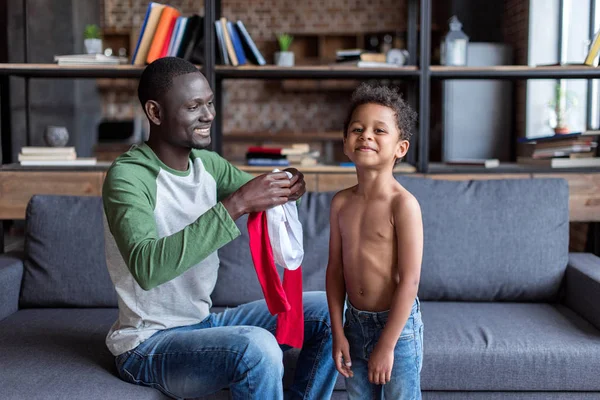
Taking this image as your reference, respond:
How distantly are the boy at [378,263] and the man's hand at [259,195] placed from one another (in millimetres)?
179

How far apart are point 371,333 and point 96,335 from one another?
91 cm

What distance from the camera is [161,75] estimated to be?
181cm

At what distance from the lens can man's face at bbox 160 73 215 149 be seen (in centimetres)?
181

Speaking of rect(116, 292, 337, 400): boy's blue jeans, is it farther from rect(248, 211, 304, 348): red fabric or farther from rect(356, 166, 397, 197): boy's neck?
rect(356, 166, 397, 197): boy's neck

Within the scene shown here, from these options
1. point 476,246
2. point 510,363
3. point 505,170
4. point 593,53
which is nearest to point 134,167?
point 510,363

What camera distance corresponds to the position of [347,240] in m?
1.81

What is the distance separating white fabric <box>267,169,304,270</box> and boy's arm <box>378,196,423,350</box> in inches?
12.9

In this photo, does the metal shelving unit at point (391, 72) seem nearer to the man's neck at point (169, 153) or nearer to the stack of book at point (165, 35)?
the stack of book at point (165, 35)

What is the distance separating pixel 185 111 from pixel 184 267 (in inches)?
17.8

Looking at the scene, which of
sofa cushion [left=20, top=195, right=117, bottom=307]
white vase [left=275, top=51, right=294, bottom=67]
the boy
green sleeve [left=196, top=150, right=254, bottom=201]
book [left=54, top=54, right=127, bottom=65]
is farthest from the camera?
white vase [left=275, top=51, right=294, bottom=67]

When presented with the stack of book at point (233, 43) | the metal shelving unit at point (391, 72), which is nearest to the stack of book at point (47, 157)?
the metal shelving unit at point (391, 72)

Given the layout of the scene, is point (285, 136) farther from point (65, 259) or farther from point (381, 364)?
point (381, 364)

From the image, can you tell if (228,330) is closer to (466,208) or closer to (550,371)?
(550,371)

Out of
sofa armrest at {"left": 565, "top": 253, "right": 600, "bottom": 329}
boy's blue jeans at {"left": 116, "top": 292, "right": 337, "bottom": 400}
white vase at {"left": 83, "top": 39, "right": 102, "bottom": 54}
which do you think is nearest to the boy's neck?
boy's blue jeans at {"left": 116, "top": 292, "right": 337, "bottom": 400}
